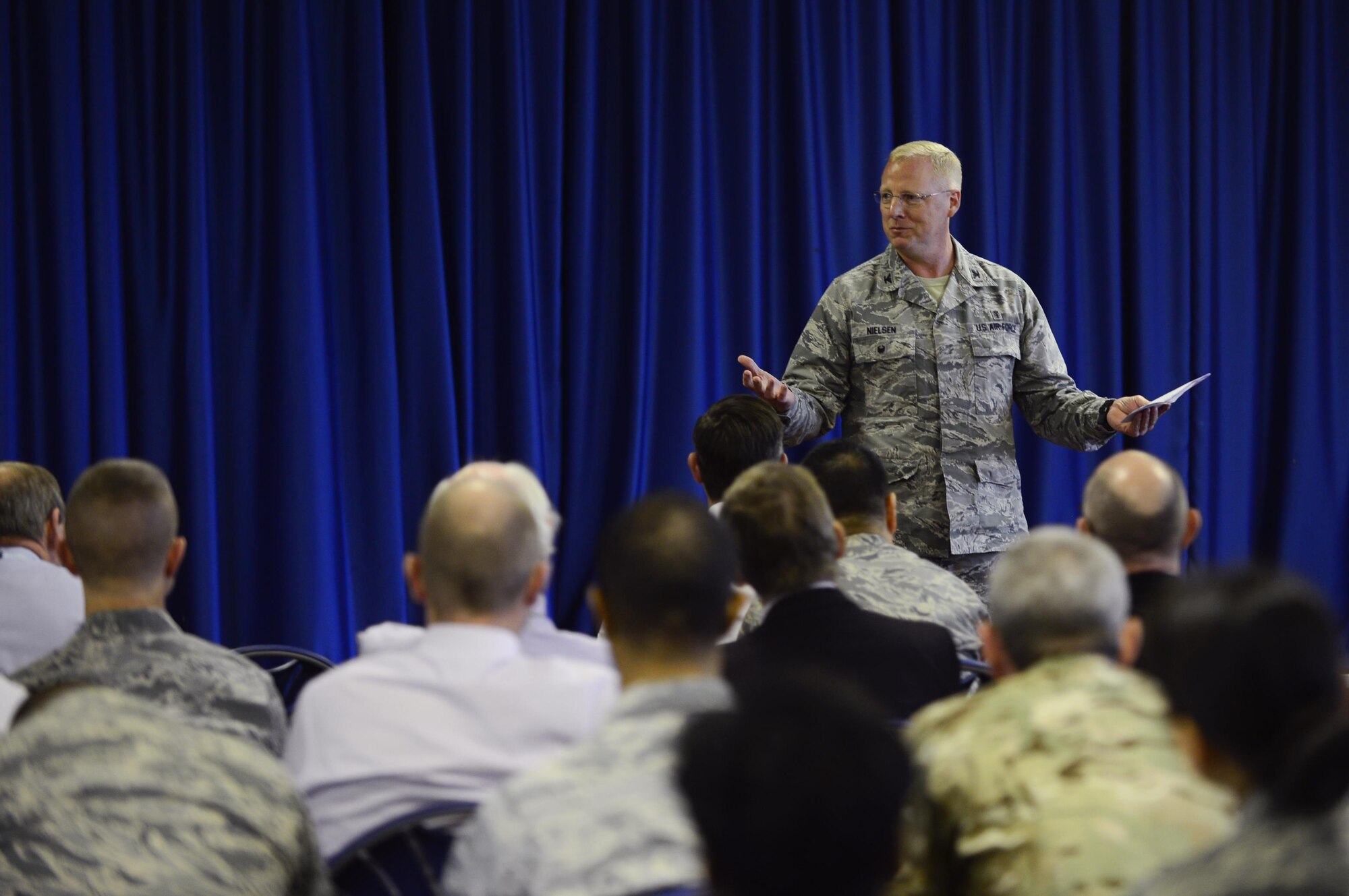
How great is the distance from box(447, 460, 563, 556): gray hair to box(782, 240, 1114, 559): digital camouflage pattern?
183 centimetres

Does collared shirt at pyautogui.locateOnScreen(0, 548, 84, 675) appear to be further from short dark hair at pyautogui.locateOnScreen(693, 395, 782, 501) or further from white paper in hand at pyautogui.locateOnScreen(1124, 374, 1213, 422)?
white paper in hand at pyautogui.locateOnScreen(1124, 374, 1213, 422)

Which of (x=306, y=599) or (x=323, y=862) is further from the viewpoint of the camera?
(x=306, y=599)

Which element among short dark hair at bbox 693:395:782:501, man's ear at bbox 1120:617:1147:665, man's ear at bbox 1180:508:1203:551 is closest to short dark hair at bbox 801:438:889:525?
short dark hair at bbox 693:395:782:501

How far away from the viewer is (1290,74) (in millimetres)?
5625

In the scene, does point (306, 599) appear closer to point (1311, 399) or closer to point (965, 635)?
point (965, 635)

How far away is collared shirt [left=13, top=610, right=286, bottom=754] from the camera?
1.87 m

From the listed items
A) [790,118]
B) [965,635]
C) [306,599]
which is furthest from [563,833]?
[790,118]

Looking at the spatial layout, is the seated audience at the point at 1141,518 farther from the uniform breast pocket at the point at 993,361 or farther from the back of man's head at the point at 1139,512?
the uniform breast pocket at the point at 993,361

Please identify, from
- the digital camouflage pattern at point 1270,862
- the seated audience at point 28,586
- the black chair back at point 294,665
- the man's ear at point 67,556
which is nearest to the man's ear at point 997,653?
the digital camouflage pattern at point 1270,862

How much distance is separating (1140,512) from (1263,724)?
50.6 inches

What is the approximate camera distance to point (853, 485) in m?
2.80

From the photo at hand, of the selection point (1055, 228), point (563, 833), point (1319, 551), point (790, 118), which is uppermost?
point (790, 118)

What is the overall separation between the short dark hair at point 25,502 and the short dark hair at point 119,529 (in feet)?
2.66

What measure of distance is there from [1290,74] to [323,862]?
539cm
